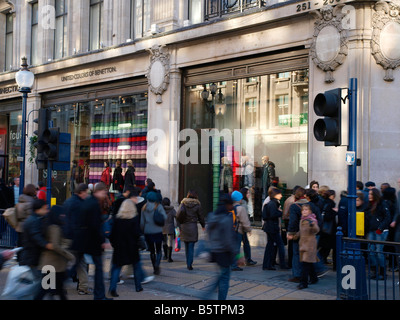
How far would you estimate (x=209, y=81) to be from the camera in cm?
1524

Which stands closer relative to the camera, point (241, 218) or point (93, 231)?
point (93, 231)

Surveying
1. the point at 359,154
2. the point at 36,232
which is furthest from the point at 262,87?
the point at 36,232

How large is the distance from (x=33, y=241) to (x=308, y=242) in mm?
4712

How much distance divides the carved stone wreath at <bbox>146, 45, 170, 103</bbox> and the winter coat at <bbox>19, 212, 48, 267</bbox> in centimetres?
995

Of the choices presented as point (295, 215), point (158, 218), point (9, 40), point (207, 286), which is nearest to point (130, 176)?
point (158, 218)

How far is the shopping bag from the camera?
6.53m

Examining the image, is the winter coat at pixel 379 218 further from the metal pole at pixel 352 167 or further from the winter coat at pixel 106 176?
the winter coat at pixel 106 176

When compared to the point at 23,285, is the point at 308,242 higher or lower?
higher

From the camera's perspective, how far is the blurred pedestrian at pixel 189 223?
1043cm

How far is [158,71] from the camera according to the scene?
1609cm

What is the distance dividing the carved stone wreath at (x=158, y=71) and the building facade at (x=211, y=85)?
0.03m

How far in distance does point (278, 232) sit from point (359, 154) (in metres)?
2.92

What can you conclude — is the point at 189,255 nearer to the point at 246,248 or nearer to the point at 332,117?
the point at 246,248
